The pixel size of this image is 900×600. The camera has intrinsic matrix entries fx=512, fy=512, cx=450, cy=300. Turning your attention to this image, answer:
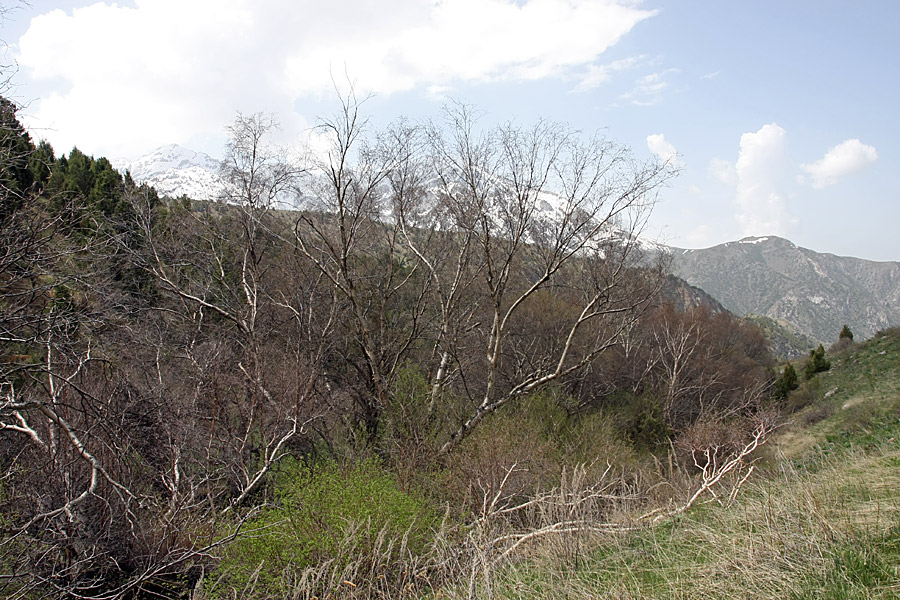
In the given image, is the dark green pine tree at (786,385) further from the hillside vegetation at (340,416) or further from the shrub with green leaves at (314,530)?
the shrub with green leaves at (314,530)

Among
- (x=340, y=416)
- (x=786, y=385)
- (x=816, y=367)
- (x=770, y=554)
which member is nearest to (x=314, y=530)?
(x=770, y=554)

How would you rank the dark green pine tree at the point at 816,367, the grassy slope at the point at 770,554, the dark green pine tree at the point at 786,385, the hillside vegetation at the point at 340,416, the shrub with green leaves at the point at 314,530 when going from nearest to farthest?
the grassy slope at the point at 770,554, the hillside vegetation at the point at 340,416, the shrub with green leaves at the point at 314,530, the dark green pine tree at the point at 786,385, the dark green pine tree at the point at 816,367

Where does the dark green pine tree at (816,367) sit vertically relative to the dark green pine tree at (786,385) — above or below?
above

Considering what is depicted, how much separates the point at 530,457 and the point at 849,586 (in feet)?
28.7

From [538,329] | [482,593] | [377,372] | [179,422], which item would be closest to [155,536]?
[179,422]

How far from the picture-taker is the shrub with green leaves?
6.54 m

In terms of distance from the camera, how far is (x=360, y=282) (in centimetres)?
1536

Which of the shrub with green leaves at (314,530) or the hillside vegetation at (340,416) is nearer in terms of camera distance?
the hillside vegetation at (340,416)

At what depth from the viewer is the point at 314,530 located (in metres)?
7.06

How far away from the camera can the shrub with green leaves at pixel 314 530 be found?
654cm

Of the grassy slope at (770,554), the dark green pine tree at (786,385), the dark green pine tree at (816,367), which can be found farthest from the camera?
the dark green pine tree at (816,367)

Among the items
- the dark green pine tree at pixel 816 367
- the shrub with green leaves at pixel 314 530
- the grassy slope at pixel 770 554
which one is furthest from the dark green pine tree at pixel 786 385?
the shrub with green leaves at pixel 314 530

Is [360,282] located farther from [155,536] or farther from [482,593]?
Answer: [482,593]

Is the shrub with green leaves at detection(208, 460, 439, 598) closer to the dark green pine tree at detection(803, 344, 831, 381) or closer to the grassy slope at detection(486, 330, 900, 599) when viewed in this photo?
the grassy slope at detection(486, 330, 900, 599)
